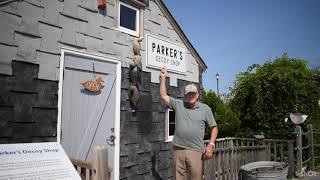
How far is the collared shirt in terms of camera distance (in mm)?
5250

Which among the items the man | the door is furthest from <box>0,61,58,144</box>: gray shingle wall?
the man

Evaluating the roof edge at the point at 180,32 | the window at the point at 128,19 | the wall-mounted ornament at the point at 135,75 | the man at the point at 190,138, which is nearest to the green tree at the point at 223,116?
the roof edge at the point at 180,32

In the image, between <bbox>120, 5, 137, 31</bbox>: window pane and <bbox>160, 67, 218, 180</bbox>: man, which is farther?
<bbox>120, 5, 137, 31</bbox>: window pane

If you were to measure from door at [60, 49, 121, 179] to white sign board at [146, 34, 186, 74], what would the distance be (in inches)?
40.9

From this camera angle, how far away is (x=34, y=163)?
2.94 meters

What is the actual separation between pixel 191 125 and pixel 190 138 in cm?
18

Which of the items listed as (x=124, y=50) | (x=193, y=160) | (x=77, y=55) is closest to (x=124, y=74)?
(x=124, y=50)

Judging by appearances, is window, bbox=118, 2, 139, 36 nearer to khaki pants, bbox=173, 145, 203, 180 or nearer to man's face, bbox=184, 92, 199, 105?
man's face, bbox=184, 92, 199, 105

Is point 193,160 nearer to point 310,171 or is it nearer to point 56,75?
point 56,75

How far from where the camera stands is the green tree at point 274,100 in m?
12.6

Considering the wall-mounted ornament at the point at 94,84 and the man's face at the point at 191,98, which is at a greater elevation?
the wall-mounted ornament at the point at 94,84

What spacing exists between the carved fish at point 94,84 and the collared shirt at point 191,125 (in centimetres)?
133

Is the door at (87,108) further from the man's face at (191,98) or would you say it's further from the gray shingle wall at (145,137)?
the man's face at (191,98)

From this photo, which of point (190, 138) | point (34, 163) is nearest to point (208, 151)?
point (190, 138)
